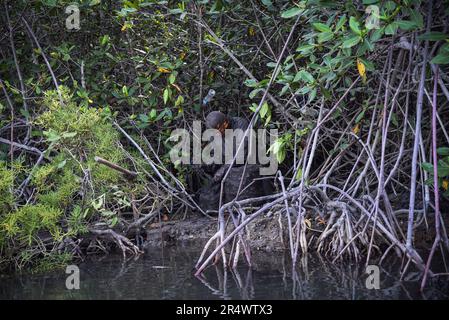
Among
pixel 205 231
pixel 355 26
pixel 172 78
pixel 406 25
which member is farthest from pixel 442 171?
pixel 172 78

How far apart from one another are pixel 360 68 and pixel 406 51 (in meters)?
0.72

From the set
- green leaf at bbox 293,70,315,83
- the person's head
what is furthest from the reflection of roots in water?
the person's head

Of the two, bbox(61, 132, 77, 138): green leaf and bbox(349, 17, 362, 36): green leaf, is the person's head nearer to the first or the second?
bbox(61, 132, 77, 138): green leaf

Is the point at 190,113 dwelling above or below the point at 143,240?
above

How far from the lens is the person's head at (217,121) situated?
5848mm

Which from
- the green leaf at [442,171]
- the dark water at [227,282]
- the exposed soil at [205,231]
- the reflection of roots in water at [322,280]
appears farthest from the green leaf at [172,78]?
the green leaf at [442,171]

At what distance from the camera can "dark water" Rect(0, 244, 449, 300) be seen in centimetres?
370

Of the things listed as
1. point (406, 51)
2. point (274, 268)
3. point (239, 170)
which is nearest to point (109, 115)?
point (239, 170)

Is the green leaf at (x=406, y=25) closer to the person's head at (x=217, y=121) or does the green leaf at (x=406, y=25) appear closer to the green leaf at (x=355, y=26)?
the green leaf at (x=355, y=26)

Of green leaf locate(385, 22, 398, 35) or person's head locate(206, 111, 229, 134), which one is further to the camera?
person's head locate(206, 111, 229, 134)

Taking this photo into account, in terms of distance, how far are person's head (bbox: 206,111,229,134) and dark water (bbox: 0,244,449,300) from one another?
1521mm

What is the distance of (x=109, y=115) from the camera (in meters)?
5.54

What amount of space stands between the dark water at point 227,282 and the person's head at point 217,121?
1521 millimetres
